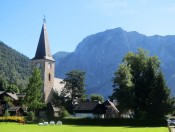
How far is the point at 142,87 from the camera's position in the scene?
8056 centimetres

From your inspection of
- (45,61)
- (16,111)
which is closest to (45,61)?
(45,61)

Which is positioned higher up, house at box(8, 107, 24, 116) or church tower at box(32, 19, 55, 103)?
church tower at box(32, 19, 55, 103)

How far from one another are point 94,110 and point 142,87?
30124 millimetres

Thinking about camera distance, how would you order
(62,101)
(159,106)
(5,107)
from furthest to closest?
(62,101)
(5,107)
(159,106)

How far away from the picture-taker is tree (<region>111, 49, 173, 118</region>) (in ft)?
244

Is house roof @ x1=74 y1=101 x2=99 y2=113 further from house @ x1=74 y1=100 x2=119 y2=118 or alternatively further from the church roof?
the church roof

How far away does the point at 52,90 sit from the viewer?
11412cm

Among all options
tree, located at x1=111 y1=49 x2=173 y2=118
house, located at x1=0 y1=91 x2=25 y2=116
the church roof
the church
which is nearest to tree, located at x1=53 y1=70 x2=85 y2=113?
the church

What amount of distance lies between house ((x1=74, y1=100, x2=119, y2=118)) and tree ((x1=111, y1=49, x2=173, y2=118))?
79.2ft

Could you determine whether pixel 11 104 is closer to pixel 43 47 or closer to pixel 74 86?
pixel 74 86

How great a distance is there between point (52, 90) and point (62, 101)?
8214 millimetres

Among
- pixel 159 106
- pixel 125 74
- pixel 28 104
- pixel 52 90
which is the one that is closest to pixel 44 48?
pixel 52 90

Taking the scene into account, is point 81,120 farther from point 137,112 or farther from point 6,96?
point 6,96

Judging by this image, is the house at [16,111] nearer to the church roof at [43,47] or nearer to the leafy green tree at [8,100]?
the leafy green tree at [8,100]
